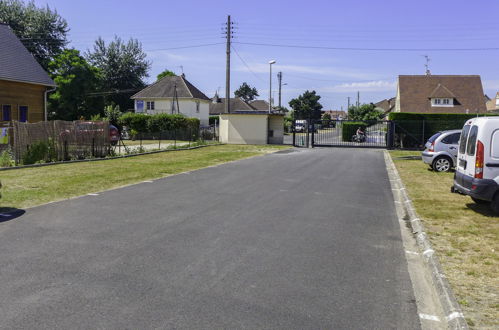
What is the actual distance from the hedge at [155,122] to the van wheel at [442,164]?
27.4 m

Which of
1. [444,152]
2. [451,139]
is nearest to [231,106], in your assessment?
[451,139]

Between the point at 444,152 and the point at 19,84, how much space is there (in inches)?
995

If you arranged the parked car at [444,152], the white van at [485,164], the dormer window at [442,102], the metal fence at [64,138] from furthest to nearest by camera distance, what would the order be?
1. the dormer window at [442,102]
2. the parked car at [444,152]
3. the metal fence at [64,138]
4. the white van at [485,164]

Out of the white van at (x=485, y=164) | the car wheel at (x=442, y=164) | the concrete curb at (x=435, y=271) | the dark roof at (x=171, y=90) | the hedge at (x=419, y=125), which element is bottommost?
the concrete curb at (x=435, y=271)

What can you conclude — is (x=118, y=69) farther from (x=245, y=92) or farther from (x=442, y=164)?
(x=245, y=92)

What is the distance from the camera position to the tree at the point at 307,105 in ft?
347

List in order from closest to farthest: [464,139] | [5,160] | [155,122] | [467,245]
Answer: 1. [467,245]
2. [464,139]
3. [5,160]
4. [155,122]

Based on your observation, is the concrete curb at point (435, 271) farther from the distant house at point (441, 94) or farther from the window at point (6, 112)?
the distant house at point (441, 94)

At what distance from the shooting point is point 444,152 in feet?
56.0

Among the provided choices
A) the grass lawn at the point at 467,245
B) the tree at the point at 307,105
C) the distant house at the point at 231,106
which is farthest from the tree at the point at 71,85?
the tree at the point at 307,105

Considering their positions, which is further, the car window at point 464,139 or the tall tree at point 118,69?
the tall tree at point 118,69

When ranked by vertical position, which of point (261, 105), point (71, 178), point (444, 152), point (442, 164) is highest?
point (261, 105)

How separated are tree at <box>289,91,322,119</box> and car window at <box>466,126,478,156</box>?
316ft

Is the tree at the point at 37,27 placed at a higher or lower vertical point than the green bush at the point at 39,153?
higher
